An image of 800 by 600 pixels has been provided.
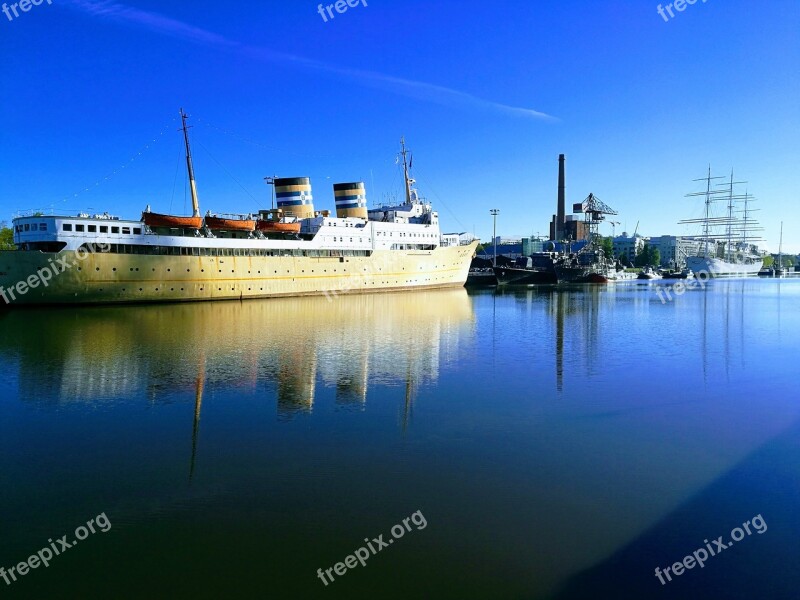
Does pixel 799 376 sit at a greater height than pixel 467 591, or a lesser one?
lesser

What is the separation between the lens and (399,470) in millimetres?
9531

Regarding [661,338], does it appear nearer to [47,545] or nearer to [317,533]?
[317,533]

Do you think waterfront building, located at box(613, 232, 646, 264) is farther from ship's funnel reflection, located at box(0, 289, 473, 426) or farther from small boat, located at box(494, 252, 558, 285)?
ship's funnel reflection, located at box(0, 289, 473, 426)

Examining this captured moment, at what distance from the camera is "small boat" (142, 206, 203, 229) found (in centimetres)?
4159

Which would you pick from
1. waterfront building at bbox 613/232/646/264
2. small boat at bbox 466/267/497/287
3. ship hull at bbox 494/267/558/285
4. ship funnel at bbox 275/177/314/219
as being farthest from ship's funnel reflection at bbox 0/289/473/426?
waterfront building at bbox 613/232/646/264

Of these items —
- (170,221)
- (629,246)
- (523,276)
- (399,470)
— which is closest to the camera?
(399,470)

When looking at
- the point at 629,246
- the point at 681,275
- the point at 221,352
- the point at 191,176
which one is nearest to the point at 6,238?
the point at 191,176

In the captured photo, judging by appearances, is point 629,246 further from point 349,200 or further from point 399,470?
point 399,470

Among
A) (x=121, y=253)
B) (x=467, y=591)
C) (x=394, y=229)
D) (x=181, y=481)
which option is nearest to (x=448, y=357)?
(x=181, y=481)

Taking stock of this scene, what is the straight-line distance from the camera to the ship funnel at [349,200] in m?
57.7

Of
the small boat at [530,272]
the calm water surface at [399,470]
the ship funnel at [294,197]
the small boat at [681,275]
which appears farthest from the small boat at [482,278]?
the calm water surface at [399,470]

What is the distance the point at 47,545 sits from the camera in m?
7.15

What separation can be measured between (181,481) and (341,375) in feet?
27.1

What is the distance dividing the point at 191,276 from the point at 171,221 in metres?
4.43
